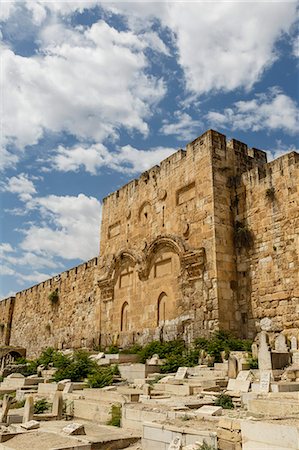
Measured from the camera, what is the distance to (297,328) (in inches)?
435

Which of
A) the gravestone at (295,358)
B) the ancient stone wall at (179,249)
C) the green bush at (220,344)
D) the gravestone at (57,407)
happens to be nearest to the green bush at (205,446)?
the gravestone at (57,407)

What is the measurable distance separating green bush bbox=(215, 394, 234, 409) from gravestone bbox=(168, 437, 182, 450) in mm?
1883

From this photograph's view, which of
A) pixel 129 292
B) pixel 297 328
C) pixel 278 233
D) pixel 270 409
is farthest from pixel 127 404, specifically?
pixel 129 292

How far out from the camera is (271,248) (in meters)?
12.3

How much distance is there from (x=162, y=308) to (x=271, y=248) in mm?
4364

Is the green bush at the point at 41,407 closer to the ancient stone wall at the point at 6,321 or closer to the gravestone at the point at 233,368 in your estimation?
the gravestone at the point at 233,368

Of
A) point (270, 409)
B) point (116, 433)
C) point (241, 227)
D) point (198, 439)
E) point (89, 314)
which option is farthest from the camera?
point (89, 314)

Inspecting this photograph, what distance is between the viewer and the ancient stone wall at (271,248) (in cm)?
1155

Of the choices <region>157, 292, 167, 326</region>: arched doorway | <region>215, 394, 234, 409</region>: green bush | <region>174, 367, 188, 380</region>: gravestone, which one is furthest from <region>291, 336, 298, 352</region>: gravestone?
<region>157, 292, 167, 326</region>: arched doorway

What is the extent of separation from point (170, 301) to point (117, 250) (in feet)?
15.3

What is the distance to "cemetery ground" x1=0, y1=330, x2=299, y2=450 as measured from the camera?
15.0 ft

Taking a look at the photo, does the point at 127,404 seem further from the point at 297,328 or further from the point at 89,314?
the point at 89,314

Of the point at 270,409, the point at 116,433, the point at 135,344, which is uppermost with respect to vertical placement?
the point at 135,344

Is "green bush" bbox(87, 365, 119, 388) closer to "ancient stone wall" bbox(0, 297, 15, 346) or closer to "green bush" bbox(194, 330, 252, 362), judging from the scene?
"green bush" bbox(194, 330, 252, 362)
